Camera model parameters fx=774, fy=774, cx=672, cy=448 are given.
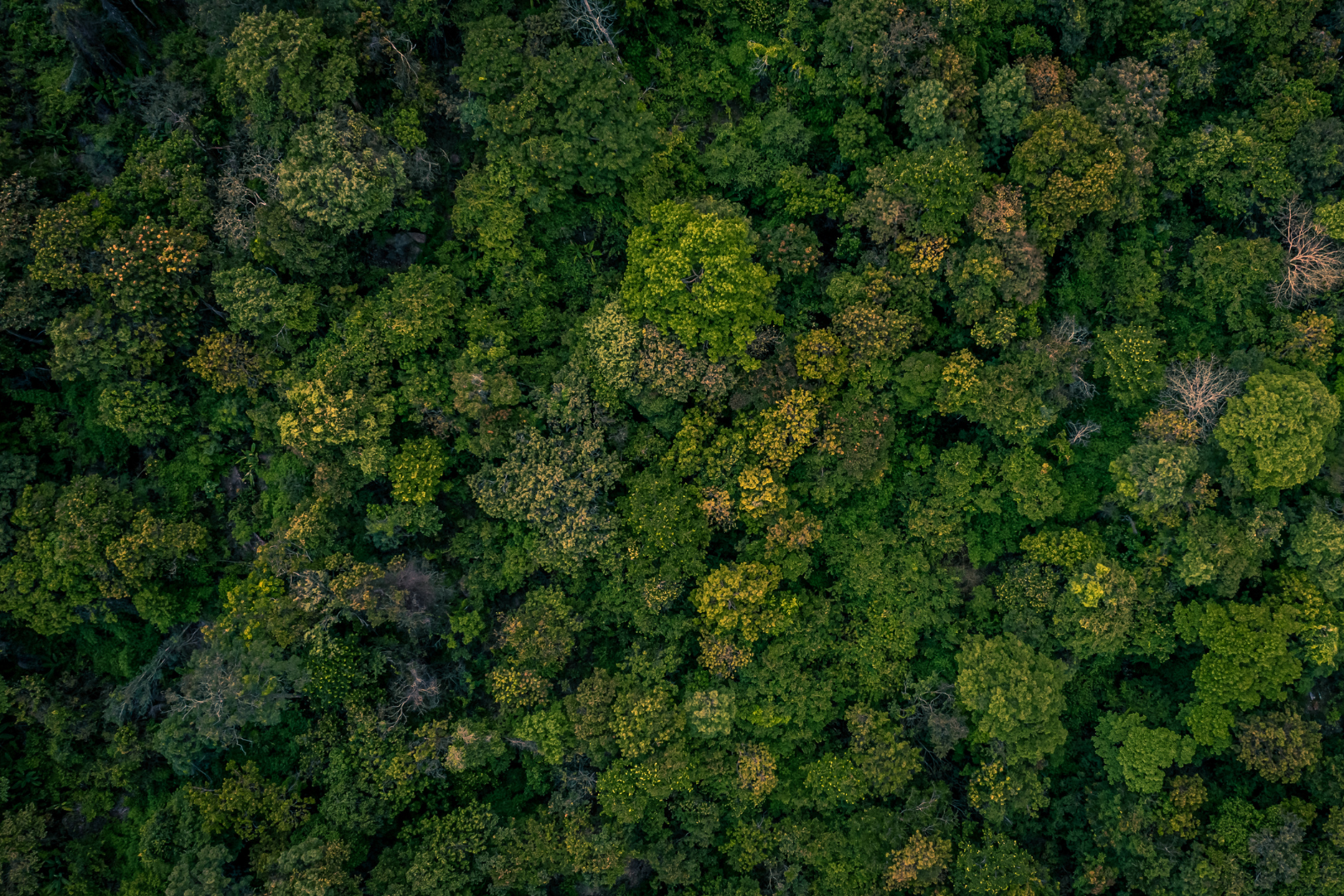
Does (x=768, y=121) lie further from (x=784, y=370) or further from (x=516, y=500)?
(x=516, y=500)

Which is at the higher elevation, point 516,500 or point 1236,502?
point 516,500

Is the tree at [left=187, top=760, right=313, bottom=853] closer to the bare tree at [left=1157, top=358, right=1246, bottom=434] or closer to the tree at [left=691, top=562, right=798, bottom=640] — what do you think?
the tree at [left=691, top=562, right=798, bottom=640]

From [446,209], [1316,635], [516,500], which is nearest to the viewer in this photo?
[1316,635]

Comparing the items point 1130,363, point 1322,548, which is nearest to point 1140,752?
point 1322,548

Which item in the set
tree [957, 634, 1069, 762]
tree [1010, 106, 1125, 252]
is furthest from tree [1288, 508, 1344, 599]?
tree [1010, 106, 1125, 252]

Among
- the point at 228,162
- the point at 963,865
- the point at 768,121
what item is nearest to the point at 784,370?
the point at 768,121
